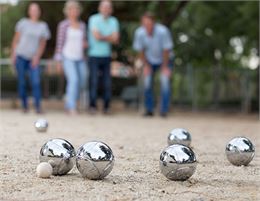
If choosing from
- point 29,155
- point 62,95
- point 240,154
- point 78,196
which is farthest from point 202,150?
point 62,95

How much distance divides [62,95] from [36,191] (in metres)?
12.2

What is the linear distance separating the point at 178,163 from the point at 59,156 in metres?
0.74

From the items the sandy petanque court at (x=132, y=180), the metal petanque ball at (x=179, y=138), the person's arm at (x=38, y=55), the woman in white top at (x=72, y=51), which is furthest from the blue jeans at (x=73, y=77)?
the metal petanque ball at (x=179, y=138)

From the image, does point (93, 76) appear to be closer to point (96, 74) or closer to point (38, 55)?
point (96, 74)

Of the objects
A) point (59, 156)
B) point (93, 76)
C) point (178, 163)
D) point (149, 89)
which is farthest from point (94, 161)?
point (149, 89)

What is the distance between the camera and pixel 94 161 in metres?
3.21

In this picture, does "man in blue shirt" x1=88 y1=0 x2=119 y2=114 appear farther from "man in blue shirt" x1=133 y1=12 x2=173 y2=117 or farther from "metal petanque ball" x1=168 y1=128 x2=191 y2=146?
"metal petanque ball" x1=168 y1=128 x2=191 y2=146

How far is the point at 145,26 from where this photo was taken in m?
10.7

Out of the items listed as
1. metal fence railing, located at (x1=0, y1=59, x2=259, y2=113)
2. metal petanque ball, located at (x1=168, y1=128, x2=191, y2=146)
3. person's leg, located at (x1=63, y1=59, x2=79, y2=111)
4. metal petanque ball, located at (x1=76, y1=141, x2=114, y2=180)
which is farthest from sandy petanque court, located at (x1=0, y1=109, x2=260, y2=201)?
metal fence railing, located at (x1=0, y1=59, x2=259, y2=113)

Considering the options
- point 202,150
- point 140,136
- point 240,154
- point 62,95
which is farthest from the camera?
point 62,95

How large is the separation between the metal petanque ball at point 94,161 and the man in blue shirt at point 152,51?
744cm

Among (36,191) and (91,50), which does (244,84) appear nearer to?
(91,50)

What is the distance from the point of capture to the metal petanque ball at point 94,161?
3217 millimetres

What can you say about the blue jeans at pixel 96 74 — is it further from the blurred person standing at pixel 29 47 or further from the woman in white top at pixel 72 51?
the blurred person standing at pixel 29 47
